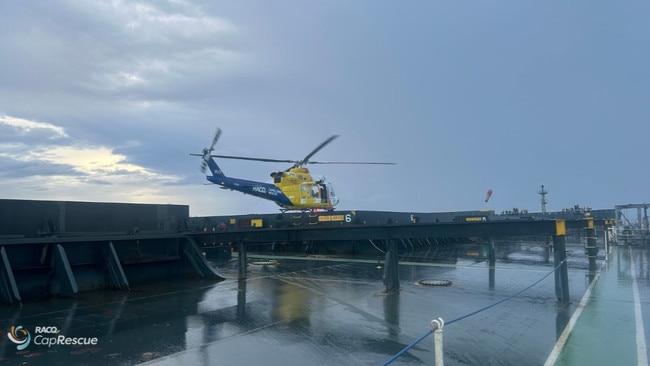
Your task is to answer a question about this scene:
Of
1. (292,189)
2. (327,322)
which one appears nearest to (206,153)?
(292,189)

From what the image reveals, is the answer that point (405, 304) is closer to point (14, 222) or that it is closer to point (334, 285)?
point (334, 285)

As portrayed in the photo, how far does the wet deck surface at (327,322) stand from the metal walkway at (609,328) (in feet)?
0.14

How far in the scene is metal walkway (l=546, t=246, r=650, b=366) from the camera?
8180 mm

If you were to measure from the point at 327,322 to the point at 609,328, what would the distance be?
7.21 meters

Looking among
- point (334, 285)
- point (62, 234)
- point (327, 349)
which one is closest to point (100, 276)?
point (62, 234)

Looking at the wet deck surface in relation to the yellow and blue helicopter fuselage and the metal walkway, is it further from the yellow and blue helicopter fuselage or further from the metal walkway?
the yellow and blue helicopter fuselage

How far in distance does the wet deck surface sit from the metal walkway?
4 cm

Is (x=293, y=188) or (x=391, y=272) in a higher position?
(x=293, y=188)

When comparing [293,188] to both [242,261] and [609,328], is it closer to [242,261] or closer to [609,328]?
[242,261]

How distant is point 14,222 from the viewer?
16062 millimetres

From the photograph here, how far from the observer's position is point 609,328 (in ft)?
33.8

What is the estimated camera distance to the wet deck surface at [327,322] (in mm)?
8500

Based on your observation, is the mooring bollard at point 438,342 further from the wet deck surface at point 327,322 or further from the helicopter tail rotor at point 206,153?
the helicopter tail rotor at point 206,153

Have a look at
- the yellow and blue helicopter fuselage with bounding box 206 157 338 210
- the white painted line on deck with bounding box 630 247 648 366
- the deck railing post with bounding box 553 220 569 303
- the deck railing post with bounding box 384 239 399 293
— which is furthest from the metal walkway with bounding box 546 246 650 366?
the yellow and blue helicopter fuselage with bounding box 206 157 338 210
